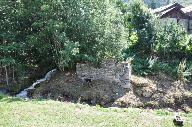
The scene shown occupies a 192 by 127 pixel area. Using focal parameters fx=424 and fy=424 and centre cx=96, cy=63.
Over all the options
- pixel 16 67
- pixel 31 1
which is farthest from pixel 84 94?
pixel 31 1

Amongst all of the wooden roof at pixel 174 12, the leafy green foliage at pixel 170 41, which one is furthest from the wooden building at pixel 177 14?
the leafy green foliage at pixel 170 41

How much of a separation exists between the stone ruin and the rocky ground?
29 centimetres

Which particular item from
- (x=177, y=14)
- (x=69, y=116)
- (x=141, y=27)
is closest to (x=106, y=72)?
(x=69, y=116)

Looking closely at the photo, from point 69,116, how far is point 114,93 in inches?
225

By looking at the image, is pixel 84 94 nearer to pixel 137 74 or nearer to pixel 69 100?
pixel 69 100

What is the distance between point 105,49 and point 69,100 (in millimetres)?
3349

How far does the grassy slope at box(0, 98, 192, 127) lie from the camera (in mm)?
14653

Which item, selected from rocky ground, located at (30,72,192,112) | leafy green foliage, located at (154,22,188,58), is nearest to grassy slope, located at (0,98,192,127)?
rocky ground, located at (30,72,192,112)

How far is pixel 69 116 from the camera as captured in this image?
50.4ft

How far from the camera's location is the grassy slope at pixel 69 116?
48.1 ft

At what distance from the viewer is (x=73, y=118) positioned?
15188mm

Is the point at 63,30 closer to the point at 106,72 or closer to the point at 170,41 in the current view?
the point at 106,72

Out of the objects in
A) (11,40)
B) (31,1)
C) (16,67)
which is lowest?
(16,67)

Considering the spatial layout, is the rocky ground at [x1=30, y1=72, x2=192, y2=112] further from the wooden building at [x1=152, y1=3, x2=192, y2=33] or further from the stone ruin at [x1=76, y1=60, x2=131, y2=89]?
the wooden building at [x1=152, y1=3, x2=192, y2=33]
